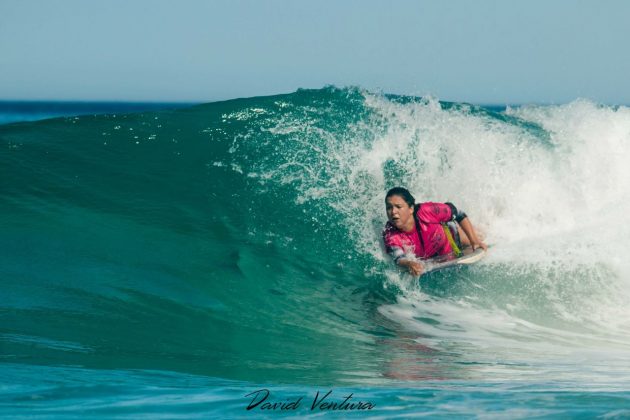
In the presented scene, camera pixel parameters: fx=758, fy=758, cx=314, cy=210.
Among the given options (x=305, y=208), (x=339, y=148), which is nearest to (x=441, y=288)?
(x=305, y=208)

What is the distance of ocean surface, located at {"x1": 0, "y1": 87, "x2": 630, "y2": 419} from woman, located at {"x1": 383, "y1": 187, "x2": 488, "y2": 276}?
293 mm

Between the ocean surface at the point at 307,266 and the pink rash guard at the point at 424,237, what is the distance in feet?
0.93

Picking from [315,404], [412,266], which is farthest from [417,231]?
[315,404]

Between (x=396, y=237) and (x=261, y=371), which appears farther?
(x=396, y=237)

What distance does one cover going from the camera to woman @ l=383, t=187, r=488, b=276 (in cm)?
685

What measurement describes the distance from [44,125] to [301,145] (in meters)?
3.17

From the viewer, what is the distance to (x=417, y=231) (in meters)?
7.11

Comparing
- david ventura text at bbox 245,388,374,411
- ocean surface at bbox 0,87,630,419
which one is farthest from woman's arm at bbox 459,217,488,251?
david ventura text at bbox 245,388,374,411

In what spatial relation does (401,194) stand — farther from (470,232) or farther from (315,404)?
(315,404)

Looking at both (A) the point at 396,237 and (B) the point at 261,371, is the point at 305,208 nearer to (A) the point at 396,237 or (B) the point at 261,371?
(A) the point at 396,237

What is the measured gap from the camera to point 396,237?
7.01 metres

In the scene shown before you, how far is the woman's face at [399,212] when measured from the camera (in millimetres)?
6828

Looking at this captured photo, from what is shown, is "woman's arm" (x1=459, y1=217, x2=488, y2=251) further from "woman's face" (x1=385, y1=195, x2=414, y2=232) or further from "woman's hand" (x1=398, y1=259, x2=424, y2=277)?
"woman's hand" (x1=398, y1=259, x2=424, y2=277)

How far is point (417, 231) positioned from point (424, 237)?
91 millimetres
